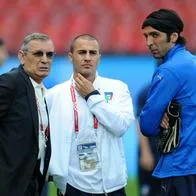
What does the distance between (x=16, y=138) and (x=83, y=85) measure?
0.76m

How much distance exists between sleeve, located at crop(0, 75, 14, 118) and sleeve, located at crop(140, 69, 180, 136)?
0.90 m

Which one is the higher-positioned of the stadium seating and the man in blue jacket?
the stadium seating

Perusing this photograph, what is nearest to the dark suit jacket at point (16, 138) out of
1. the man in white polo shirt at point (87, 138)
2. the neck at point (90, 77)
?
the man in white polo shirt at point (87, 138)

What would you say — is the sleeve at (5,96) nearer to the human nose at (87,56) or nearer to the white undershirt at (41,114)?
the white undershirt at (41,114)

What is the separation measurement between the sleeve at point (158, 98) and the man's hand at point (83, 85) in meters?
0.56

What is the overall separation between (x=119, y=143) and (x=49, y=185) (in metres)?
2.93

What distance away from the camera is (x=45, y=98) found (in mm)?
6523

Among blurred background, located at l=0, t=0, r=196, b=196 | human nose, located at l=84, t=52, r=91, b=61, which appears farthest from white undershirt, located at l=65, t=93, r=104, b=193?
blurred background, located at l=0, t=0, r=196, b=196

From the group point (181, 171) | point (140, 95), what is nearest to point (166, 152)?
point (181, 171)

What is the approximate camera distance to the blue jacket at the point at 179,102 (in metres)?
5.97

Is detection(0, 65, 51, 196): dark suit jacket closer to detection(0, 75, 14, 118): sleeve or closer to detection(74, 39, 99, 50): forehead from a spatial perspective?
detection(0, 75, 14, 118): sleeve

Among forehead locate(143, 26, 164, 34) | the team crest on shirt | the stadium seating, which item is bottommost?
the team crest on shirt

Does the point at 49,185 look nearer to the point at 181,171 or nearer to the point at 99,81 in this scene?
the point at 99,81

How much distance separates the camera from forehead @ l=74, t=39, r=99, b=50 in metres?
6.58
